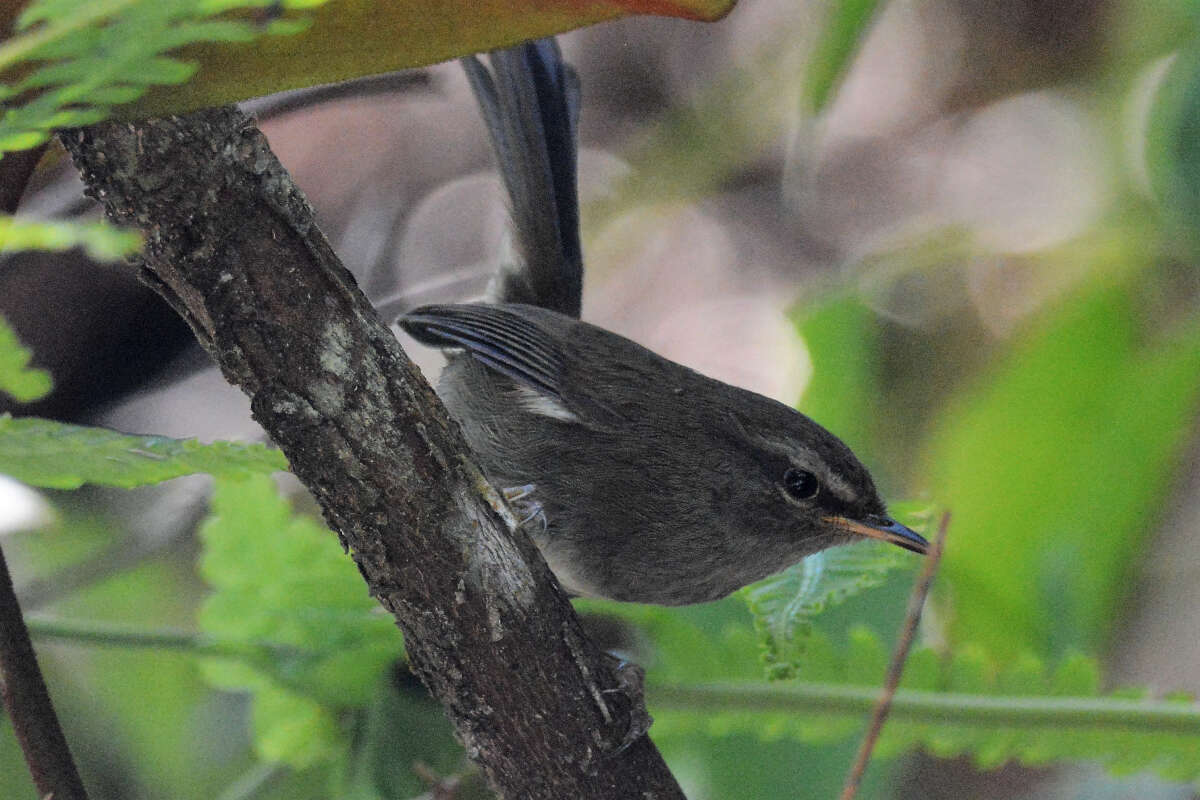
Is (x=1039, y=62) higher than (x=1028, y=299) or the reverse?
higher

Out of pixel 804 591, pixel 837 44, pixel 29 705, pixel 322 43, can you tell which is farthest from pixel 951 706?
pixel 322 43

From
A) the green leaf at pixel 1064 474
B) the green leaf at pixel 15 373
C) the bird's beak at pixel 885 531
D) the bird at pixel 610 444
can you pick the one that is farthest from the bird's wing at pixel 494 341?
the green leaf at pixel 15 373

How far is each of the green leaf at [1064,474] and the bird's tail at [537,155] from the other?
1300mm

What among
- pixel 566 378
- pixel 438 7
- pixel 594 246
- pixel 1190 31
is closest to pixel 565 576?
pixel 566 378

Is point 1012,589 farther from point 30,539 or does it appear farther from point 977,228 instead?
point 30,539

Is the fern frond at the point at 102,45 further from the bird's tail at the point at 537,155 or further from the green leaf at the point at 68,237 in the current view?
the bird's tail at the point at 537,155

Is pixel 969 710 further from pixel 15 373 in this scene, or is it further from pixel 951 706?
pixel 15 373

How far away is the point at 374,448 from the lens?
1440mm

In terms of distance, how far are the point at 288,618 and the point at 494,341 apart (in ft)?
3.04

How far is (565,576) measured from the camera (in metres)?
2.81

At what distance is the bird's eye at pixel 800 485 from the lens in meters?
2.79

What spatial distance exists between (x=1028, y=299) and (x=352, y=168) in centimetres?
310

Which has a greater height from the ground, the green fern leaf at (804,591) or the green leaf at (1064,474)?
the green leaf at (1064,474)

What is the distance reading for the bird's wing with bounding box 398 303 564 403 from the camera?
297cm
